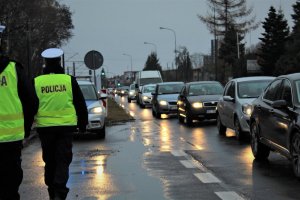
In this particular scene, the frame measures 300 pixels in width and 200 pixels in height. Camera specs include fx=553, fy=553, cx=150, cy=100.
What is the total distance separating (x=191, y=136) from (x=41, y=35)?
49.5 m

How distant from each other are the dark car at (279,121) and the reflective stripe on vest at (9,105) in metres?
4.58

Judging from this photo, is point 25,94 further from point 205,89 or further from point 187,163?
point 205,89

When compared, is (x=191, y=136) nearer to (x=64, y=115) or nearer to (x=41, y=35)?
(x=64, y=115)

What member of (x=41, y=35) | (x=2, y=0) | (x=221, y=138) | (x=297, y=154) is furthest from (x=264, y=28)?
(x=297, y=154)

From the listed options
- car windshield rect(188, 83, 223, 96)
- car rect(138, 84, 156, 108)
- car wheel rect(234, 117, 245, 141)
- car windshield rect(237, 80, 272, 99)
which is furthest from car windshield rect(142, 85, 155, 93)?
car wheel rect(234, 117, 245, 141)

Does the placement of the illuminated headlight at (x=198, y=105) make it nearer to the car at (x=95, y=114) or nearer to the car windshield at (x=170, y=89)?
the car at (x=95, y=114)

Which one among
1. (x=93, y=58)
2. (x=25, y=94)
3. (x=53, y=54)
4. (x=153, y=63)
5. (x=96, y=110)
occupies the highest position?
(x=153, y=63)

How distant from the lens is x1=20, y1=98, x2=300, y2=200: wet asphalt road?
7.45 m

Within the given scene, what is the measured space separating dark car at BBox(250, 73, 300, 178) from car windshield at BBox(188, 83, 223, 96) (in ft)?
31.9

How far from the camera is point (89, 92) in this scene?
55.0 feet

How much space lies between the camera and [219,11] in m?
78.8

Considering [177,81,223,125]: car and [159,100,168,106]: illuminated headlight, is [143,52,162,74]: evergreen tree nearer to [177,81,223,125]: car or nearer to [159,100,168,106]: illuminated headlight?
[159,100,168,106]: illuminated headlight

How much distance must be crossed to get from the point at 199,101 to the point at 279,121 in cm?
1064

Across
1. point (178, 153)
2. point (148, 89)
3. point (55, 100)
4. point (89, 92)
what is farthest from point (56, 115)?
point (148, 89)
